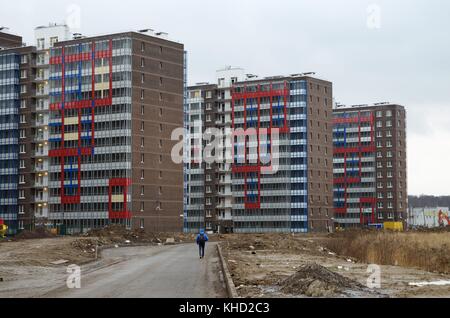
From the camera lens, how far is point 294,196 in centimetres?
16250

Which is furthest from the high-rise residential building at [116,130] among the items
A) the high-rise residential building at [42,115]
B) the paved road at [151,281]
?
the paved road at [151,281]

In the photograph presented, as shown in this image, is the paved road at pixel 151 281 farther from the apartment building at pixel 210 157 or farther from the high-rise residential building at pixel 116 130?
the apartment building at pixel 210 157

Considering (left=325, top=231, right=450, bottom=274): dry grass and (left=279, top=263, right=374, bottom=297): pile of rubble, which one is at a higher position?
(left=279, top=263, right=374, bottom=297): pile of rubble

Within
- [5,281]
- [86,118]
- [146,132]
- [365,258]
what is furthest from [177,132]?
[5,281]

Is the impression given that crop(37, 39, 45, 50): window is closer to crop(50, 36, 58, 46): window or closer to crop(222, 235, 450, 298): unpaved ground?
crop(50, 36, 58, 46): window

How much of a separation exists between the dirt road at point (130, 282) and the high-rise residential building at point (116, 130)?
83.2 m

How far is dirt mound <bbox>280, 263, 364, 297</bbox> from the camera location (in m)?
27.4

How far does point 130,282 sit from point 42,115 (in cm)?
11550

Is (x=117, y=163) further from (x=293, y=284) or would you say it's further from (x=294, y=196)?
(x=293, y=284)

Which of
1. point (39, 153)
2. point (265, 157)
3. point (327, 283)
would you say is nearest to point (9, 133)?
point (39, 153)

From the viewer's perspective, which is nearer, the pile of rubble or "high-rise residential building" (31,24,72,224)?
the pile of rubble

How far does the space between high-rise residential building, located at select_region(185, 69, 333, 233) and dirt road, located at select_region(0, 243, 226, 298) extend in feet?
389

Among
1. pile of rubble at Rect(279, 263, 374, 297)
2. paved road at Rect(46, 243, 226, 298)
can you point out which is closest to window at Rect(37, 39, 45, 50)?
paved road at Rect(46, 243, 226, 298)

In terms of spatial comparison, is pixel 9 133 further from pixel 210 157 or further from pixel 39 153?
pixel 210 157
